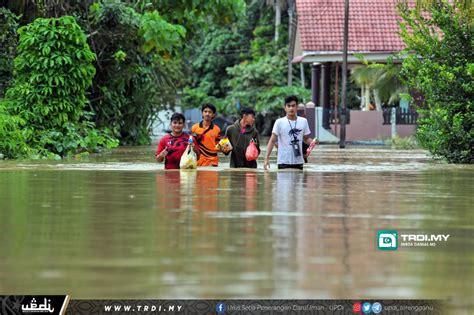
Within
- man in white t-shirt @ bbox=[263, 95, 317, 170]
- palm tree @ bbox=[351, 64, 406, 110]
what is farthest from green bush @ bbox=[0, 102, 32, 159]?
palm tree @ bbox=[351, 64, 406, 110]

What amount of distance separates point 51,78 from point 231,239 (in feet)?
68.0

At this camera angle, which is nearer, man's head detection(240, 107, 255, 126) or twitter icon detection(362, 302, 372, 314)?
twitter icon detection(362, 302, 372, 314)

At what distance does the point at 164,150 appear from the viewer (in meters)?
18.6

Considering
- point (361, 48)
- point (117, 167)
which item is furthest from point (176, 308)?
point (361, 48)

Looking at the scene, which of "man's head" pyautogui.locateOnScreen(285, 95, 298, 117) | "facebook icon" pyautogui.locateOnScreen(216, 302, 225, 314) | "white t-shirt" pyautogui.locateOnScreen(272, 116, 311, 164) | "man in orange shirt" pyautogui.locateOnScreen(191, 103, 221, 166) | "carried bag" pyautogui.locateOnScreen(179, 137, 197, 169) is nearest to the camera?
"facebook icon" pyautogui.locateOnScreen(216, 302, 225, 314)

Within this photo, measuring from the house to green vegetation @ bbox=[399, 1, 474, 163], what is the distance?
75.5 ft

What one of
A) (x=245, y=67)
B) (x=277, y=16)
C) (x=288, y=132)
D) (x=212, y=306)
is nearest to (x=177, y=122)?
(x=288, y=132)

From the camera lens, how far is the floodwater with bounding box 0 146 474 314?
6.75m

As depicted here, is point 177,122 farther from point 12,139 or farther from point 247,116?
point 12,139

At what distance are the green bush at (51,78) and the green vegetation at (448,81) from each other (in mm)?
8364

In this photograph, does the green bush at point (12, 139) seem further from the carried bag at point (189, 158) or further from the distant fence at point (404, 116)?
the distant fence at point (404, 116)

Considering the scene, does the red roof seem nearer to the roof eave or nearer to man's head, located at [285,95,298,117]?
the roof eave

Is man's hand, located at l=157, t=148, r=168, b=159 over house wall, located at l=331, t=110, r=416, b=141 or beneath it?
over

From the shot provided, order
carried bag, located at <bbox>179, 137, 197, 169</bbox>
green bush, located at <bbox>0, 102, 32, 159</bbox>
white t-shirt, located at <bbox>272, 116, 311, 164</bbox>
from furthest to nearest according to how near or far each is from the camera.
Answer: green bush, located at <bbox>0, 102, 32, 159</bbox>
white t-shirt, located at <bbox>272, 116, 311, 164</bbox>
carried bag, located at <bbox>179, 137, 197, 169</bbox>
